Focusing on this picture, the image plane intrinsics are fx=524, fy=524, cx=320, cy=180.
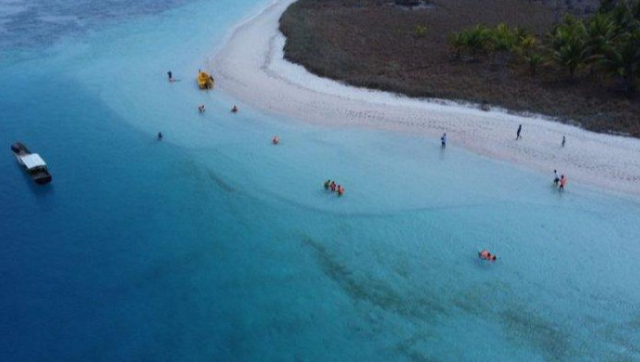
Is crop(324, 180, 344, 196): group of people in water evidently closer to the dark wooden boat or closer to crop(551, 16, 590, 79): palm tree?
the dark wooden boat

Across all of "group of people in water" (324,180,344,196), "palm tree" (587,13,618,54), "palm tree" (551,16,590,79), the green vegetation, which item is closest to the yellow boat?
"group of people in water" (324,180,344,196)

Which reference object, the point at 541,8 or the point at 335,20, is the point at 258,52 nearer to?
the point at 335,20

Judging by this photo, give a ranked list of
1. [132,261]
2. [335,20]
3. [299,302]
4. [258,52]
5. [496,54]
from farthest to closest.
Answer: [335,20]
[258,52]
[496,54]
[132,261]
[299,302]

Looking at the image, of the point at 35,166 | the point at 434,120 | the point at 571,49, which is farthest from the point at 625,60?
the point at 35,166

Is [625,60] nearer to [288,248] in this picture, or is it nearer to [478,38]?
[478,38]

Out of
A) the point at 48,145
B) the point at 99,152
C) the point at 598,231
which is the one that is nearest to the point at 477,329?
the point at 598,231
